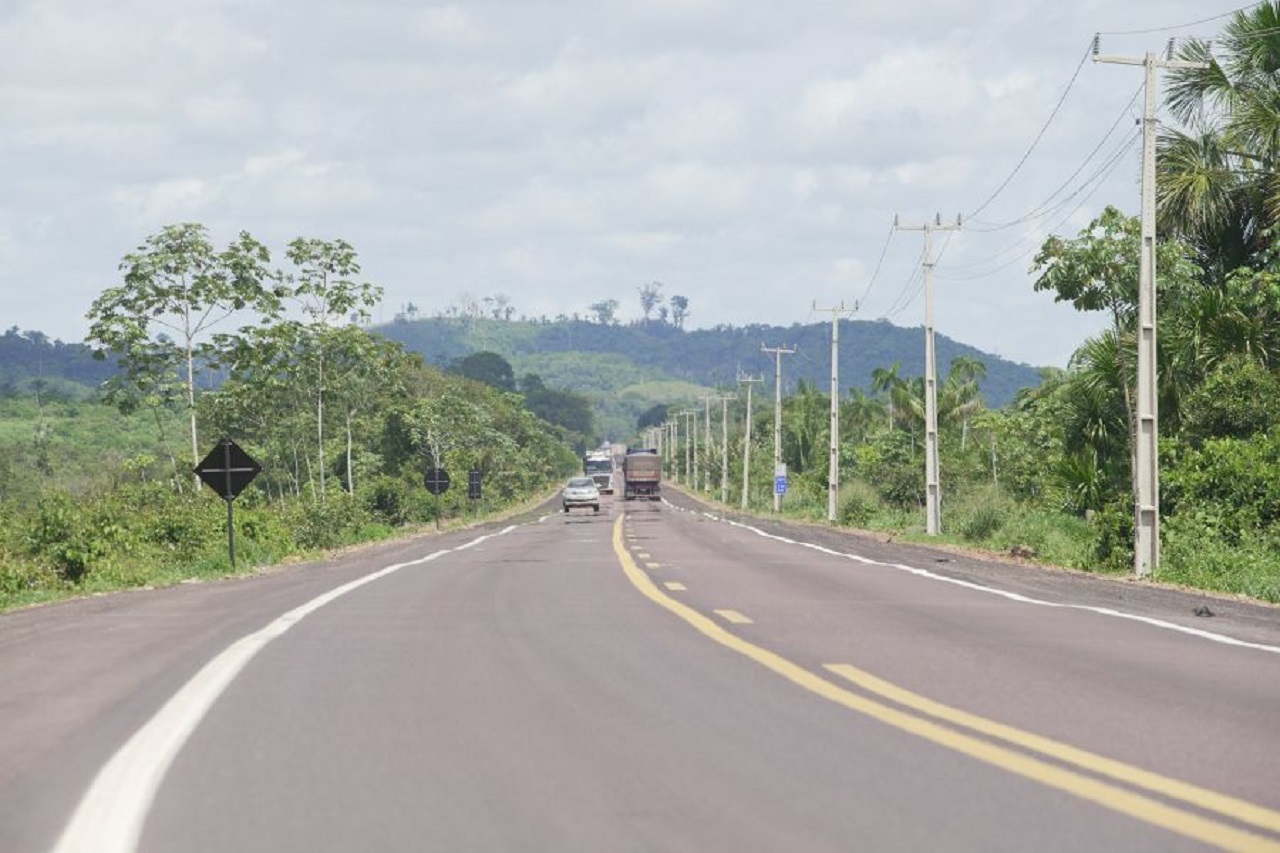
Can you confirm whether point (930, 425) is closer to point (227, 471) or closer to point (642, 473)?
point (227, 471)

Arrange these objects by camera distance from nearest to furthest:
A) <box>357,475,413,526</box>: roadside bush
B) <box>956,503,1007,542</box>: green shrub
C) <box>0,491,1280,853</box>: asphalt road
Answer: <box>0,491,1280,853</box>: asphalt road
<box>956,503,1007,542</box>: green shrub
<box>357,475,413,526</box>: roadside bush

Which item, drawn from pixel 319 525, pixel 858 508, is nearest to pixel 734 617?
pixel 319 525

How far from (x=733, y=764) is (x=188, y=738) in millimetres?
2846

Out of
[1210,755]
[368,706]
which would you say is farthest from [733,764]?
[368,706]

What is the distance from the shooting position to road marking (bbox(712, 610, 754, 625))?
13789 mm

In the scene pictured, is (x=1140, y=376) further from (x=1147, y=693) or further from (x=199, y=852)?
(x=199, y=852)

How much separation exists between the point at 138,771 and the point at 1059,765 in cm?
397

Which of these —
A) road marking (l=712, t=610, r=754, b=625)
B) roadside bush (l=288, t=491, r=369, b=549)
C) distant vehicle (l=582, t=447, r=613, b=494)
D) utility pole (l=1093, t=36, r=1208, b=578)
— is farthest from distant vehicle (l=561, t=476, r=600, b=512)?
road marking (l=712, t=610, r=754, b=625)

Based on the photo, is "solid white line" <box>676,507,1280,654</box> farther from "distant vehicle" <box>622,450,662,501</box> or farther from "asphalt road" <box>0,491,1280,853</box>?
"distant vehicle" <box>622,450,662,501</box>

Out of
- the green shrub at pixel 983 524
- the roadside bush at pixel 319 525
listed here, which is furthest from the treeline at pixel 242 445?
the green shrub at pixel 983 524

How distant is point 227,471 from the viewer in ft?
89.4

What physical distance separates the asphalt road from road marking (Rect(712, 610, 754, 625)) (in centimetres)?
11

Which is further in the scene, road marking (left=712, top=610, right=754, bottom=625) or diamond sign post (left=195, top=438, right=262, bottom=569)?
diamond sign post (left=195, top=438, right=262, bottom=569)

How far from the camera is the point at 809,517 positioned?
69.9 meters
